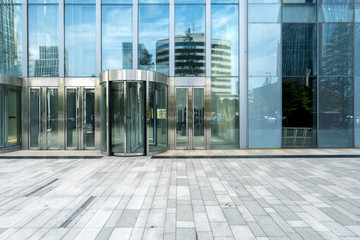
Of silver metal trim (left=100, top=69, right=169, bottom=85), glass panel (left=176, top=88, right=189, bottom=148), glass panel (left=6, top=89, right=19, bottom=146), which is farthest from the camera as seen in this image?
glass panel (left=176, top=88, right=189, bottom=148)

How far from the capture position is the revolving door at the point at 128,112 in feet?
31.6

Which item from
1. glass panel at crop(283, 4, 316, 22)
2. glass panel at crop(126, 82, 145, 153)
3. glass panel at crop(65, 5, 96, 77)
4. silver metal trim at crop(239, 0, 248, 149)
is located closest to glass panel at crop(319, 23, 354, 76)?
glass panel at crop(283, 4, 316, 22)

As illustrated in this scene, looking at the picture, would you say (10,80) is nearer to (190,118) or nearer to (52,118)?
(52,118)

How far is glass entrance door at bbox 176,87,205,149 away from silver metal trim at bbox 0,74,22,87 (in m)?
8.56

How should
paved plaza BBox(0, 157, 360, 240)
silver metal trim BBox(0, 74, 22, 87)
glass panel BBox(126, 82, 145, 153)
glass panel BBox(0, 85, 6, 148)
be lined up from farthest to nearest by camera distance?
glass panel BBox(0, 85, 6, 148), silver metal trim BBox(0, 74, 22, 87), glass panel BBox(126, 82, 145, 153), paved plaza BBox(0, 157, 360, 240)

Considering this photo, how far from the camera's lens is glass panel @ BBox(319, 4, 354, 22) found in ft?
38.5

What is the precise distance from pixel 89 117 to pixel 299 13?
Answer: 1305cm

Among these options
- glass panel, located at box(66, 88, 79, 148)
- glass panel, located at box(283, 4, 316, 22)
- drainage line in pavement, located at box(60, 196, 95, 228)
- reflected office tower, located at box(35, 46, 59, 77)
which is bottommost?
drainage line in pavement, located at box(60, 196, 95, 228)

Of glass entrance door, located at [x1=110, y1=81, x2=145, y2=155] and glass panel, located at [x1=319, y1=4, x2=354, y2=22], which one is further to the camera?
glass panel, located at [x1=319, y1=4, x2=354, y2=22]

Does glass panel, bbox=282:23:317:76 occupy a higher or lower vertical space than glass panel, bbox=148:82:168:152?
higher

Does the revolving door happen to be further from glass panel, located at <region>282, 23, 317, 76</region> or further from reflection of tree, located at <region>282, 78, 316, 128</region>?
glass panel, located at <region>282, 23, 317, 76</region>

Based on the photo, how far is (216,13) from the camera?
38.7ft

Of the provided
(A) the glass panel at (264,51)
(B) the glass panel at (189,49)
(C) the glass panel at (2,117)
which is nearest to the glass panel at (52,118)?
(C) the glass panel at (2,117)

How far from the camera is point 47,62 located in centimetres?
1173
